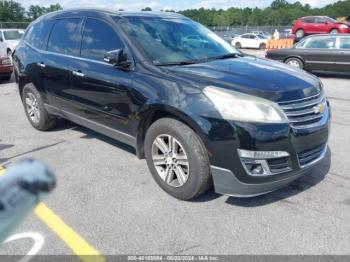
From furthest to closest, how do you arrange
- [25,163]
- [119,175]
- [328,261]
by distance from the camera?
[119,175], [328,261], [25,163]

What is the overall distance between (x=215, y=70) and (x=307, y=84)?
35.1 inches

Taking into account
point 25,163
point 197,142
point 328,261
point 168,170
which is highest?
point 25,163

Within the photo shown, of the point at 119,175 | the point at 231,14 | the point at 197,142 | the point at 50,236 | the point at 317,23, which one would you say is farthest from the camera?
the point at 231,14

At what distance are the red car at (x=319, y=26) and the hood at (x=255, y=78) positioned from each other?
22910mm

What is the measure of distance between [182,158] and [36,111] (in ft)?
11.4

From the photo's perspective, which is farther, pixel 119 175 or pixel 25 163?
pixel 119 175

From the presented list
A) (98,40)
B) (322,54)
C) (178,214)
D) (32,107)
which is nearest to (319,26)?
(322,54)

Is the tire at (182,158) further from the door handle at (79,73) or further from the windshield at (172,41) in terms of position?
the door handle at (79,73)

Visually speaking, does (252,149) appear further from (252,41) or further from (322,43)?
(252,41)

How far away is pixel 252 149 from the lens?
10.3 feet

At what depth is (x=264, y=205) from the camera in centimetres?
360

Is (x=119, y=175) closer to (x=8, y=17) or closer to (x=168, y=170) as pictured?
(x=168, y=170)

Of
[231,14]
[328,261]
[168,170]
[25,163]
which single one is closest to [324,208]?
[328,261]

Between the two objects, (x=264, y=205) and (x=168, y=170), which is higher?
(x=168, y=170)
